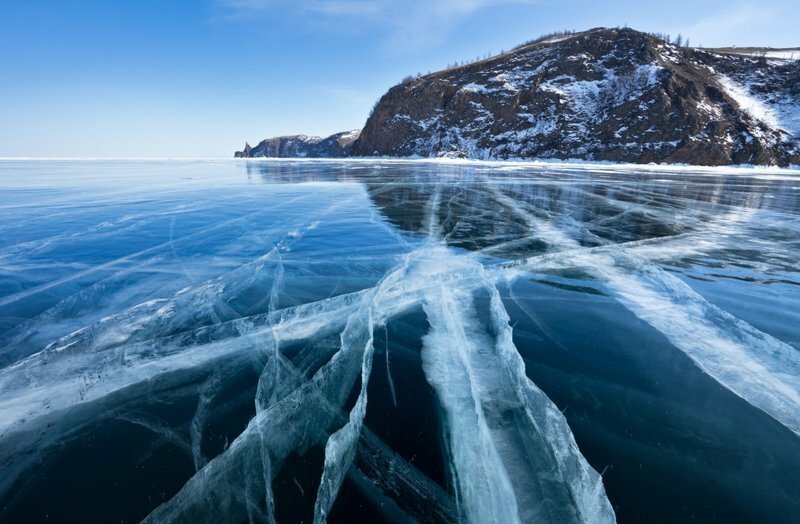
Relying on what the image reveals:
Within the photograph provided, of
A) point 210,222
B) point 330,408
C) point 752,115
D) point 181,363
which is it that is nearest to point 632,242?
point 330,408

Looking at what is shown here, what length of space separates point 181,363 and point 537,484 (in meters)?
2.55

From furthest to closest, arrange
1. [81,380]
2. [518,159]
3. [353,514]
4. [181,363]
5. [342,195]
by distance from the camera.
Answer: [518,159]
[342,195]
[181,363]
[81,380]
[353,514]

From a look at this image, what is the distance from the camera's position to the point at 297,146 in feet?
494

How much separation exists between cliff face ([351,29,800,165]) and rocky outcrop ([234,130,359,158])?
6000cm

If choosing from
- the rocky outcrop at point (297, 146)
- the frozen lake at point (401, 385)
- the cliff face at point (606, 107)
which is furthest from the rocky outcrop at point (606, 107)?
the rocky outcrop at point (297, 146)

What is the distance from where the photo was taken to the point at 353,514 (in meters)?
1.55

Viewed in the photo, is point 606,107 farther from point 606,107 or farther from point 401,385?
point 401,385

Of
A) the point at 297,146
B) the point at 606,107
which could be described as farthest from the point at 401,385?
the point at 297,146

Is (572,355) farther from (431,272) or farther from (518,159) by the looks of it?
(518,159)

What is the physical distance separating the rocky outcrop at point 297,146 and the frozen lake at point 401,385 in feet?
417

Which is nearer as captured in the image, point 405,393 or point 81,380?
point 405,393

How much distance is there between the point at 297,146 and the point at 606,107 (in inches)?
4985

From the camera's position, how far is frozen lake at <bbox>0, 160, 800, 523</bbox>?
1.64 meters

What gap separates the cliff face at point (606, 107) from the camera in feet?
148
